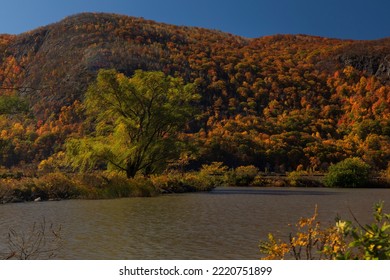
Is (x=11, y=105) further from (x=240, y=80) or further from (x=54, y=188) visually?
(x=240, y=80)

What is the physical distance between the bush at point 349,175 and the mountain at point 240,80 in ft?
52.7

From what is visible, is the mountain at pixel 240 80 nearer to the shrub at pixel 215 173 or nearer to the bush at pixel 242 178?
the shrub at pixel 215 173

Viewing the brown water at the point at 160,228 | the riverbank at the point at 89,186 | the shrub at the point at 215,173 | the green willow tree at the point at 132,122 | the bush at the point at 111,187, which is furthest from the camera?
the shrub at the point at 215,173

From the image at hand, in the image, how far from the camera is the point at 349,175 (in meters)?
54.5

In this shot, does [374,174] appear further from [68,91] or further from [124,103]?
[68,91]

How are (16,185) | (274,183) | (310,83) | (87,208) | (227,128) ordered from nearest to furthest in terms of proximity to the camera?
(87,208)
(16,185)
(274,183)
(227,128)
(310,83)

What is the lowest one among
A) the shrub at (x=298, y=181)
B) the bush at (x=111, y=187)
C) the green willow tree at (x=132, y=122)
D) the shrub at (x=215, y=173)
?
the shrub at (x=298, y=181)

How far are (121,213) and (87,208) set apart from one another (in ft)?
10.8

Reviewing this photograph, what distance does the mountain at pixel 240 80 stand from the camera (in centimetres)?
7456

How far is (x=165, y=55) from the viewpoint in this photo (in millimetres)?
121312

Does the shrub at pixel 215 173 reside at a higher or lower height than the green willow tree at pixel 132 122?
lower

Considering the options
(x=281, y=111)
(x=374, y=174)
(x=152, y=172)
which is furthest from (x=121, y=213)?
(x=281, y=111)

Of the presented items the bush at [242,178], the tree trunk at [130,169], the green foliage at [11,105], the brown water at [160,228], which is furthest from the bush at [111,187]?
the bush at [242,178]

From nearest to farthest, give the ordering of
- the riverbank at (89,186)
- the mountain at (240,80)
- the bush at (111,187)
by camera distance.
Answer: the riverbank at (89,186)
the bush at (111,187)
the mountain at (240,80)
